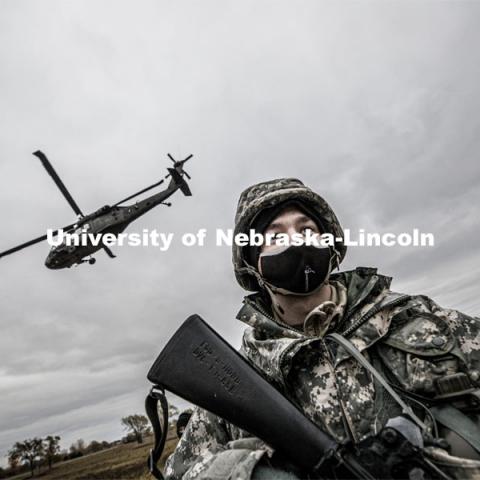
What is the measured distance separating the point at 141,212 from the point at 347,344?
2009cm

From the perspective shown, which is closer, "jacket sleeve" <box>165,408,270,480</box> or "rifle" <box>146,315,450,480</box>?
"rifle" <box>146,315,450,480</box>

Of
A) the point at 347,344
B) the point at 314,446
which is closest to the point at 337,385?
the point at 347,344

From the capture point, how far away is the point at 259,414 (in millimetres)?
2193

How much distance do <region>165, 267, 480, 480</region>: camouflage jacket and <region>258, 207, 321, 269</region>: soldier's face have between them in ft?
2.07

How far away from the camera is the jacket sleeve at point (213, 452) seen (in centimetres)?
218

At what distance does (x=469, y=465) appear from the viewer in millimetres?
1816

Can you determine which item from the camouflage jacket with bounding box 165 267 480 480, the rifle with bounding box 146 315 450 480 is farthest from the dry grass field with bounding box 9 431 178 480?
the rifle with bounding box 146 315 450 480

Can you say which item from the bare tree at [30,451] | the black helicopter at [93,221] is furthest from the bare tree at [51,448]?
the black helicopter at [93,221]

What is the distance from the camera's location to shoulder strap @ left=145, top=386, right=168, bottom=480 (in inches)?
98.8

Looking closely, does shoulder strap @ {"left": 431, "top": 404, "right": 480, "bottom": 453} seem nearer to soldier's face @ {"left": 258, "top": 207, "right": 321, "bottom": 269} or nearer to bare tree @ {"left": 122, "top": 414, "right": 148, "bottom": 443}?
soldier's face @ {"left": 258, "top": 207, "right": 321, "bottom": 269}

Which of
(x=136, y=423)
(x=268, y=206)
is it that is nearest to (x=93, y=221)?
(x=268, y=206)

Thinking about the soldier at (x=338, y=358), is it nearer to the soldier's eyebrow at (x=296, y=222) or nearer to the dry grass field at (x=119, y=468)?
the soldier's eyebrow at (x=296, y=222)

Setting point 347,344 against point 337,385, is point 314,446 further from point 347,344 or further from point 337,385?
point 347,344

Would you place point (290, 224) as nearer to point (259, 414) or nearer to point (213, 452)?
point (259, 414)
